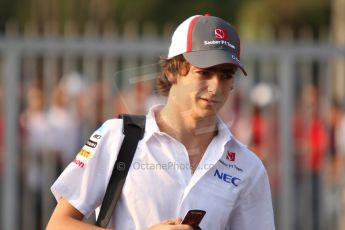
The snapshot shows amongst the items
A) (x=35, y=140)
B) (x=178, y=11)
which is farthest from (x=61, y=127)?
(x=178, y=11)

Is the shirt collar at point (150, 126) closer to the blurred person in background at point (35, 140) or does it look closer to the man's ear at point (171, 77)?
the man's ear at point (171, 77)

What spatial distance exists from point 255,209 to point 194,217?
0.48 m

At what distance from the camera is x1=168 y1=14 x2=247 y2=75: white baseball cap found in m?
3.74

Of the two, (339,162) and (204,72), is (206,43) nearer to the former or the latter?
(204,72)

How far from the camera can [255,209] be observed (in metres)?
3.97

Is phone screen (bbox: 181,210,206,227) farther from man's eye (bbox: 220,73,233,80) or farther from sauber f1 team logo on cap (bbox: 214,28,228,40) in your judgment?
sauber f1 team logo on cap (bbox: 214,28,228,40)

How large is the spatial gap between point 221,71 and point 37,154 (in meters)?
4.95

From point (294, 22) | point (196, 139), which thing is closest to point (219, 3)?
point (294, 22)

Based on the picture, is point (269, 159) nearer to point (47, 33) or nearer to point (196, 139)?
point (47, 33)

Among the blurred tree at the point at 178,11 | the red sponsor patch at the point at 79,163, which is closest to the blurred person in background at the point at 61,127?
the red sponsor patch at the point at 79,163

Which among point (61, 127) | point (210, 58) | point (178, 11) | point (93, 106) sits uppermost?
point (210, 58)

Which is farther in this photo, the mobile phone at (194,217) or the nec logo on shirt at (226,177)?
the nec logo on shirt at (226,177)

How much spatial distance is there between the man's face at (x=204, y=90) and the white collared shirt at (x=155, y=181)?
0.49 ft

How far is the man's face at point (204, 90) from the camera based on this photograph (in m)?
3.73
